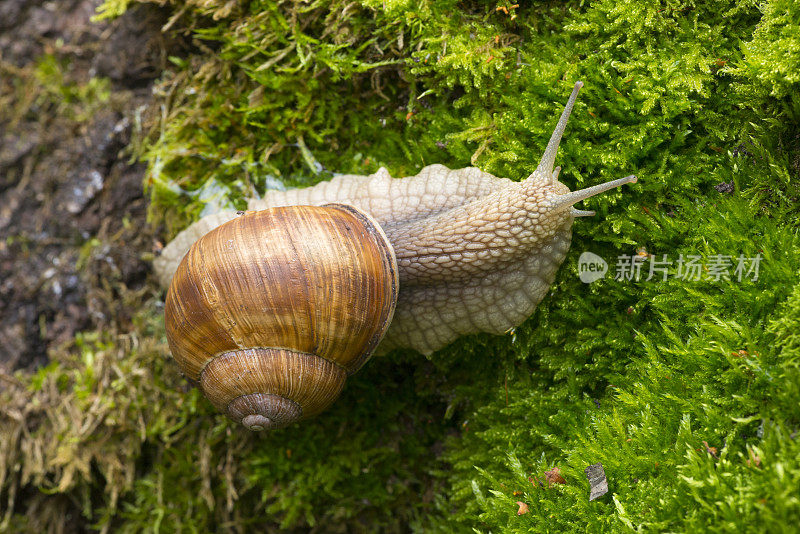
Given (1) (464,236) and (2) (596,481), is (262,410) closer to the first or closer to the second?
(1) (464,236)

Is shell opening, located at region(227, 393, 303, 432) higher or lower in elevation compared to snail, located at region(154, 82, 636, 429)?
lower

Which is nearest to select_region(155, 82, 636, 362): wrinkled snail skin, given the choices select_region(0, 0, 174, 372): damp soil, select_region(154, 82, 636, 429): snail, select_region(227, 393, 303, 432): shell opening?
select_region(154, 82, 636, 429): snail

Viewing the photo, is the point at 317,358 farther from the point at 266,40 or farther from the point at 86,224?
the point at 86,224

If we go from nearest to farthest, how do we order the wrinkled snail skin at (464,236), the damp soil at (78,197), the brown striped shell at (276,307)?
the brown striped shell at (276,307) → the wrinkled snail skin at (464,236) → the damp soil at (78,197)

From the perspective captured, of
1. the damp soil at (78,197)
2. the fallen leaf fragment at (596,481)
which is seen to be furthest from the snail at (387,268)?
the damp soil at (78,197)

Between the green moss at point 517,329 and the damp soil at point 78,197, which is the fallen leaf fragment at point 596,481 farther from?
the damp soil at point 78,197

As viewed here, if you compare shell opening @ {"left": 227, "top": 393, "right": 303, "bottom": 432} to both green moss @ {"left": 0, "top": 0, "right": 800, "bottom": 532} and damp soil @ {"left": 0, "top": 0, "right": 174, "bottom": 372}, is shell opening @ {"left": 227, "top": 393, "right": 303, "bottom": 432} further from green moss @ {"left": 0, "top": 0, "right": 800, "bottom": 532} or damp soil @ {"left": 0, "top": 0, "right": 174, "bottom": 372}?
damp soil @ {"left": 0, "top": 0, "right": 174, "bottom": 372}
